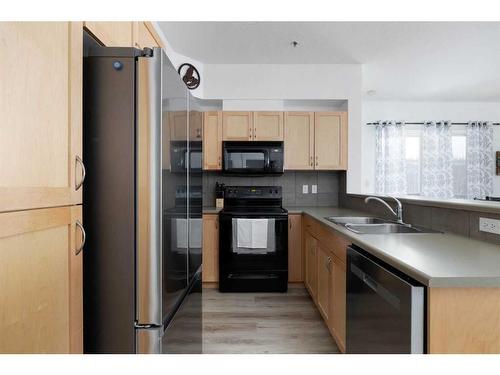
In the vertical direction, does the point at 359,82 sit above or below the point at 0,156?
above

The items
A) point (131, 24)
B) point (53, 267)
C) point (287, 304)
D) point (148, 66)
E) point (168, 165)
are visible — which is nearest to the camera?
point (53, 267)

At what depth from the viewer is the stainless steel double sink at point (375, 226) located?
1.92 m

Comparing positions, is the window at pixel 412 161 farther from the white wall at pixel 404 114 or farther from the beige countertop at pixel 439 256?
the beige countertop at pixel 439 256

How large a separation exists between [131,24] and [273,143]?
7.13 feet

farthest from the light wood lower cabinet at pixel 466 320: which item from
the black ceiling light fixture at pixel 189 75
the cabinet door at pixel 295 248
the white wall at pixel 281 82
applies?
the black ceiling light fixture at pixel 189 75

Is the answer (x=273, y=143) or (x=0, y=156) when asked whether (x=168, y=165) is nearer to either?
(x=0, y=156)

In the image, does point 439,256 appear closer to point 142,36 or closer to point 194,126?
point 194,126

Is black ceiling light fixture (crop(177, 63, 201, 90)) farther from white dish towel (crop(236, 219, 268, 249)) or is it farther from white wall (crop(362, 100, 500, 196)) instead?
white wall (crop(362, 100, 500, 196))

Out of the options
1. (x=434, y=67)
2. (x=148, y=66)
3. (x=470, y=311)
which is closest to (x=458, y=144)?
(x=434, y=67)

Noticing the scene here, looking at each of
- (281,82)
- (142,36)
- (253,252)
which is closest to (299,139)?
(281,82)

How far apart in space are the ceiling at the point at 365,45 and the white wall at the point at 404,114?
118 cm

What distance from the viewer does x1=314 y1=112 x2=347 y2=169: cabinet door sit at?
11.8ft

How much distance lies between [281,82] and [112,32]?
2604 millimetres

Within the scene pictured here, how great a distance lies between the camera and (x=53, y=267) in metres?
0.90
